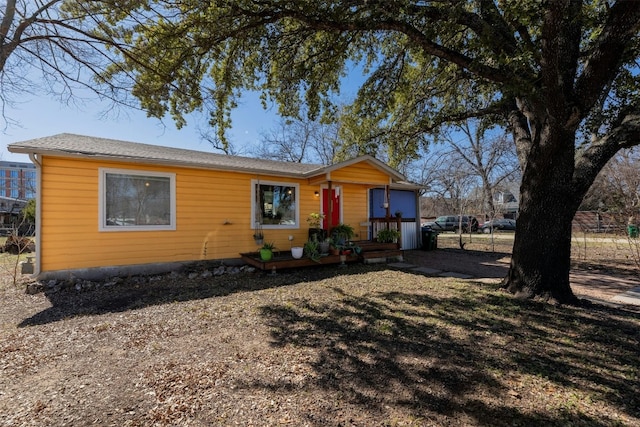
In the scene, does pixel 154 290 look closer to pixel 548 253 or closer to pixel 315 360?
pixel 315 360

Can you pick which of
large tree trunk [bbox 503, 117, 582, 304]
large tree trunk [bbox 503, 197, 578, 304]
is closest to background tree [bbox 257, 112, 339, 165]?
large tree trunk [bbox 503, 117, 582, 304]

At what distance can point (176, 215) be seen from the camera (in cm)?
716

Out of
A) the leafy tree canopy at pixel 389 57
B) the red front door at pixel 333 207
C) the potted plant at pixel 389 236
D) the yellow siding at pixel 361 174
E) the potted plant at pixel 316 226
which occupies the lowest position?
the potted plant at pixel 389 236

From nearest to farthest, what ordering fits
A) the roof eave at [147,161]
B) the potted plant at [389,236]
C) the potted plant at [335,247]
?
1. the roof eave at [147,161]
2. the potted plant at [335,247]
3. the potted plant at [389,236]

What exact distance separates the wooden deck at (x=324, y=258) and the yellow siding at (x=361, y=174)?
1.97m

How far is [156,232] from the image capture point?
22.7 ft

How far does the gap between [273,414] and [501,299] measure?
4393 millimetres

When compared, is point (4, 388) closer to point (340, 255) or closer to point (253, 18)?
→ point (253, 18)

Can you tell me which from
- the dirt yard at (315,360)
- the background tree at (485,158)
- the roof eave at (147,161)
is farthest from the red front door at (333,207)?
the background tree at (485,158)

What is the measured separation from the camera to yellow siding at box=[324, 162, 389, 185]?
8292 mm

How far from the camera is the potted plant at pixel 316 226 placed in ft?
28.4

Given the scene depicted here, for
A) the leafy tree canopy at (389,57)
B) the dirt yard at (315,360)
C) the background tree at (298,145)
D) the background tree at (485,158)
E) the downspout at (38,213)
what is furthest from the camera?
the background tree at (298,145)

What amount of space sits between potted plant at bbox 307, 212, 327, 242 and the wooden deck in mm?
913

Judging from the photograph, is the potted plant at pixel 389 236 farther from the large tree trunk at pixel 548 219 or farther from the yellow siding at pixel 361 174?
the large tree trunk at pixel 548 219
